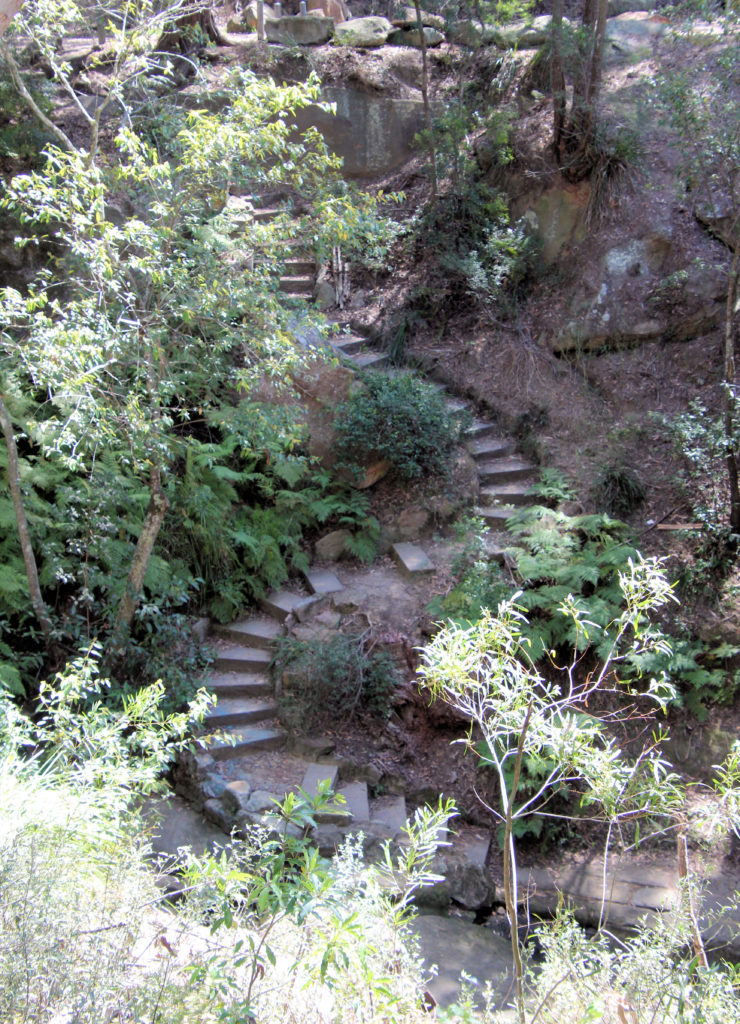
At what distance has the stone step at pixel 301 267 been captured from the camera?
11000 mm

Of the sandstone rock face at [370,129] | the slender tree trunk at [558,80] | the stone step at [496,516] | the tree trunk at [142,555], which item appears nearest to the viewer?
the tree trunk at [142,555]

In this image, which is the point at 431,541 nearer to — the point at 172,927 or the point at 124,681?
the point at 124,681

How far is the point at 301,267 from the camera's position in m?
11.1

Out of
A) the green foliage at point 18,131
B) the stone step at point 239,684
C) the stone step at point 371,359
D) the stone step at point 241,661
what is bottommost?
the stone step at point 239,684

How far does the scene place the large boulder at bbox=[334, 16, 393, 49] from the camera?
13.1 m

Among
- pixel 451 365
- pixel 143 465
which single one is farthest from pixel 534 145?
pixel 143 465

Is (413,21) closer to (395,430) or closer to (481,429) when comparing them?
(481,429)

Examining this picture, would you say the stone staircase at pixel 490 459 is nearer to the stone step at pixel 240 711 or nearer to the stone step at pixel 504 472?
the stone step at pixel 504 472

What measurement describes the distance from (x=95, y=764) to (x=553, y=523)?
508 cm

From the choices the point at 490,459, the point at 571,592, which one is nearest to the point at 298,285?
the point at 490,459

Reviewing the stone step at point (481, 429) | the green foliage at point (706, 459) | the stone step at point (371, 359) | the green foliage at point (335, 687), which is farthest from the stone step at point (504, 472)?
the green foliage at point (335, 687)

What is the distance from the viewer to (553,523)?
7.34 m

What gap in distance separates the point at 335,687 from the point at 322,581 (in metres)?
1.46

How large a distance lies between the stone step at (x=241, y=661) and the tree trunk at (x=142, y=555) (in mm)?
1038
